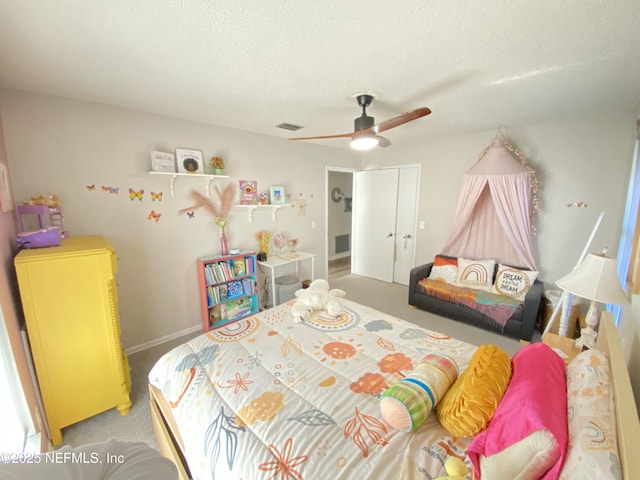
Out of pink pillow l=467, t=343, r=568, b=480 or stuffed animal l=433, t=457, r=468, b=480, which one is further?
stuffed animal l=433, t=457, r=468, b=480

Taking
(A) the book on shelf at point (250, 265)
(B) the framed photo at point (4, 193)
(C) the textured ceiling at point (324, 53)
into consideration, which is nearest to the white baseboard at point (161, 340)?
(A) the book on shelf at point (250, 265)

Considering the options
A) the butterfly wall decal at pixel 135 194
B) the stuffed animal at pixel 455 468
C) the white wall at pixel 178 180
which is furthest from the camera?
the butterfly wall decal at pixel 135 194

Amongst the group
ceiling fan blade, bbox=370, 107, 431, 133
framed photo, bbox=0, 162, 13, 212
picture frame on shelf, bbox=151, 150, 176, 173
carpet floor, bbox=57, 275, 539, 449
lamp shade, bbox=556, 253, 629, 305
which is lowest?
carpet floor, bbox=57, 275, 539, 449

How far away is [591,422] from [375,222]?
4.11 meters

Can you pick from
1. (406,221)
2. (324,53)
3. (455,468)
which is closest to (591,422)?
(455,468)

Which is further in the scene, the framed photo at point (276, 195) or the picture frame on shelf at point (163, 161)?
the framed photo at point (276, 195)

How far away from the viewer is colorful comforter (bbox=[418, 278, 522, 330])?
2.87 metres

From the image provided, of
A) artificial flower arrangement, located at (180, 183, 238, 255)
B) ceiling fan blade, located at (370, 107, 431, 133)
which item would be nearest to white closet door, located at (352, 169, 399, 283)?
artificial flower arrangement, located at (180, 183, 238, 255)

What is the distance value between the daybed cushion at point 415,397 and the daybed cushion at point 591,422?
1.52ft

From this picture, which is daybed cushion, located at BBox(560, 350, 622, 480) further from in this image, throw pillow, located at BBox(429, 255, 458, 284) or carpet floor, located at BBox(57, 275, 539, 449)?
throw pillow, located at BBox(429, 255, 458, 284)

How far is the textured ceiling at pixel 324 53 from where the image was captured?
118 cm

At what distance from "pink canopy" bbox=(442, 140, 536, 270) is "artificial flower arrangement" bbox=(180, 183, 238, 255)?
3.00m

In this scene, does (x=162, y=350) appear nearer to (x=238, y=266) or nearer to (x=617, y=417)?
(x=238, y=266)

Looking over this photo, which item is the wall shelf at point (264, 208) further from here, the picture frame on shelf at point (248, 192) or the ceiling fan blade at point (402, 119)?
the ceiling fan blade at point (402, 119)
